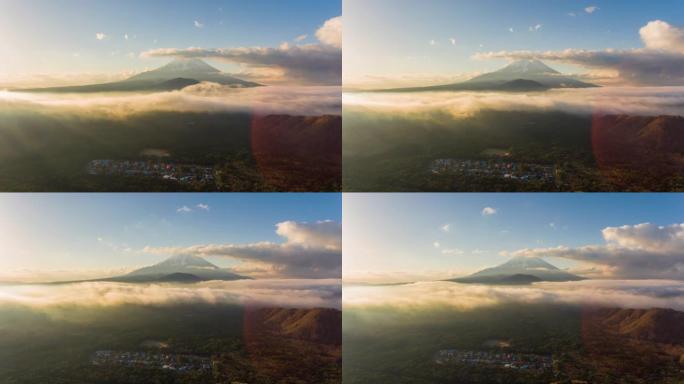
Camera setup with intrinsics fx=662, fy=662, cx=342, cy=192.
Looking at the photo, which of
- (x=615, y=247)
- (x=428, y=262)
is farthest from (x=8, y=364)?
(x=615, y=247)

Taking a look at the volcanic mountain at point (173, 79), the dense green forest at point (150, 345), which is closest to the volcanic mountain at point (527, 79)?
the volcanic mountain at point (173, 79)

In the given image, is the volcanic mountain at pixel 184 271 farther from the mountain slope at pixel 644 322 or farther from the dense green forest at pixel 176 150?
the mountain slope at pixel 644 322

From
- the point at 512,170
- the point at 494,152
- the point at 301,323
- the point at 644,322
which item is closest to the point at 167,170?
the point at 301,323

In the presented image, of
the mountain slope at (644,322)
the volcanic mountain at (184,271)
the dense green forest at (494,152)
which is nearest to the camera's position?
the mountain slope at (644,322)

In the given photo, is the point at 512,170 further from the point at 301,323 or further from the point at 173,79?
the point at 173,79

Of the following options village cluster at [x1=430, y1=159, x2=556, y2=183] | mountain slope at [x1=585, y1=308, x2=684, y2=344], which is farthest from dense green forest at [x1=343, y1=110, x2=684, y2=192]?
mountain slope at [x1=585, y1=308, x2=684, y2=344]

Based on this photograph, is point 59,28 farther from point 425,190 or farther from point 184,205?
point 425,190
